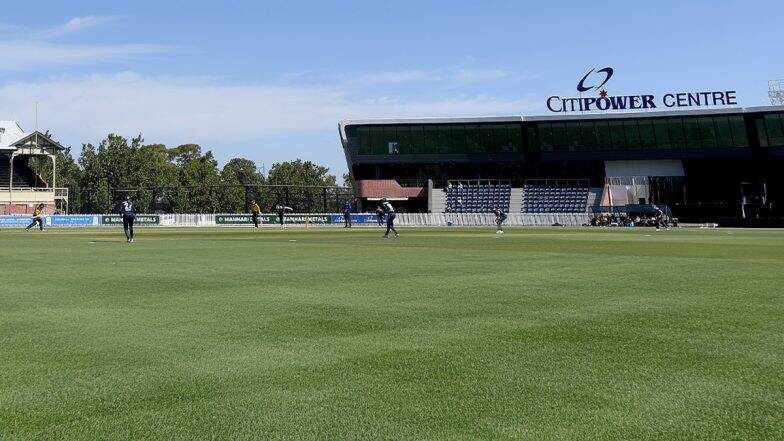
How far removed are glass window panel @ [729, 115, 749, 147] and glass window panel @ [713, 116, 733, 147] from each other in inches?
15.8

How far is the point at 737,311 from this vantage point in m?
8.52

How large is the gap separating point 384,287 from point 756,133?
75790mm

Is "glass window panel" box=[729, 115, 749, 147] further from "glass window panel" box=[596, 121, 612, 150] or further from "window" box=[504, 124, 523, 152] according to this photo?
"window" box=[504, 124, 523, 152]

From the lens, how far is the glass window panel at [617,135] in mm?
78125

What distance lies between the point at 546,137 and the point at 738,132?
20.9 metres

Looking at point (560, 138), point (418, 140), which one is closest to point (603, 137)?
point (560, 138)

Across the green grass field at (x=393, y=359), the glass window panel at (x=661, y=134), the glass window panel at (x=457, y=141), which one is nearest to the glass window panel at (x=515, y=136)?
the glass window panel at (x=457, y=141)

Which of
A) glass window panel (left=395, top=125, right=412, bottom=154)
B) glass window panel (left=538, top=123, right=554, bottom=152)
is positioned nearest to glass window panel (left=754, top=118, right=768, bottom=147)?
glass window panel (left=538, top=123, right=554, bottom=152)

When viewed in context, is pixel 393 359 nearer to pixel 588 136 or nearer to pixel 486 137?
pixel 486 137

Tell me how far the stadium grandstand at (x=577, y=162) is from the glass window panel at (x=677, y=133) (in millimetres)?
109

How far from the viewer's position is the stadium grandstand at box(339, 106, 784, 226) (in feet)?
245

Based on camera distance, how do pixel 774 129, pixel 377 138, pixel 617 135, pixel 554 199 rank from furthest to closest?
1. pixel 377 138
2. pixel 617 135
3. pixel 554 199
4. pixel 774 129

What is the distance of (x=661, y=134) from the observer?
77.4m

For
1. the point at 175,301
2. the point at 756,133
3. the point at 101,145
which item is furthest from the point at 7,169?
the point at 756,133
